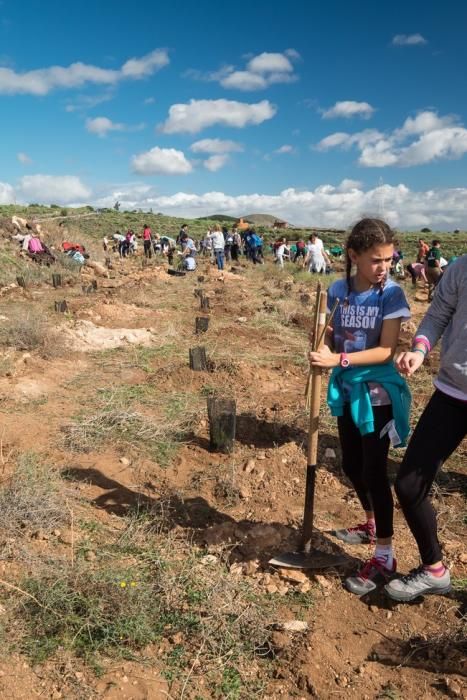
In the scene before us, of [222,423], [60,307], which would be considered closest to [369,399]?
[222,423]

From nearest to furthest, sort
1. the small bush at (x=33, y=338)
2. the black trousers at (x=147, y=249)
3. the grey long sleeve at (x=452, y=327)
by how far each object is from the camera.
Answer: the grey long sleeve at (x=452, y=327) < the small bush at (x=33, y=338) < the black trousers at (x=147, y=249)

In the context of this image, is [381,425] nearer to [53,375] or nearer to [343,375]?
[343,375]

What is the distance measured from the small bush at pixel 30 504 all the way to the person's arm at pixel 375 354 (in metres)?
1.79

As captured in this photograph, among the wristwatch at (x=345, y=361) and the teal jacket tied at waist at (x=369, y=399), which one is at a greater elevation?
the wristwatch at (x=345, y=361)

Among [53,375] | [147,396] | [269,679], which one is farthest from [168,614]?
[53,375]

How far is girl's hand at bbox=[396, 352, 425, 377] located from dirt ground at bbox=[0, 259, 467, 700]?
1.14m

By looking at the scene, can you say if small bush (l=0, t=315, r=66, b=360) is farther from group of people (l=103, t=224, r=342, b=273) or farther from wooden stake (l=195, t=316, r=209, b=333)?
group of people (l=103, t=224, r=342, b=273)

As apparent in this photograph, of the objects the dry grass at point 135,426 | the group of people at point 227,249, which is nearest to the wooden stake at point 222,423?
the dry grass at point 135,426

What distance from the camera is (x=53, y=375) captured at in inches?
214

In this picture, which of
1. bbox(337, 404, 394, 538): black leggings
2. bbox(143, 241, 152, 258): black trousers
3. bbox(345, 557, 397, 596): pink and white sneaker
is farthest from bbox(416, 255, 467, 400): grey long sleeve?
bbox(143, 241, 152, 258): black trousers

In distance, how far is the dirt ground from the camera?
1936 mm

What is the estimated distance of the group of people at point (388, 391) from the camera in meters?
1.98

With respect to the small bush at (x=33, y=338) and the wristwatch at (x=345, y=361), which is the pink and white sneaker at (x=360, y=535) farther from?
the small bush at (x=33, y=338)

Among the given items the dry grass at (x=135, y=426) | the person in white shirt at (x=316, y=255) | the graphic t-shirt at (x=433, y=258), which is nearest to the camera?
the dry grass at (x=135, y=426)
